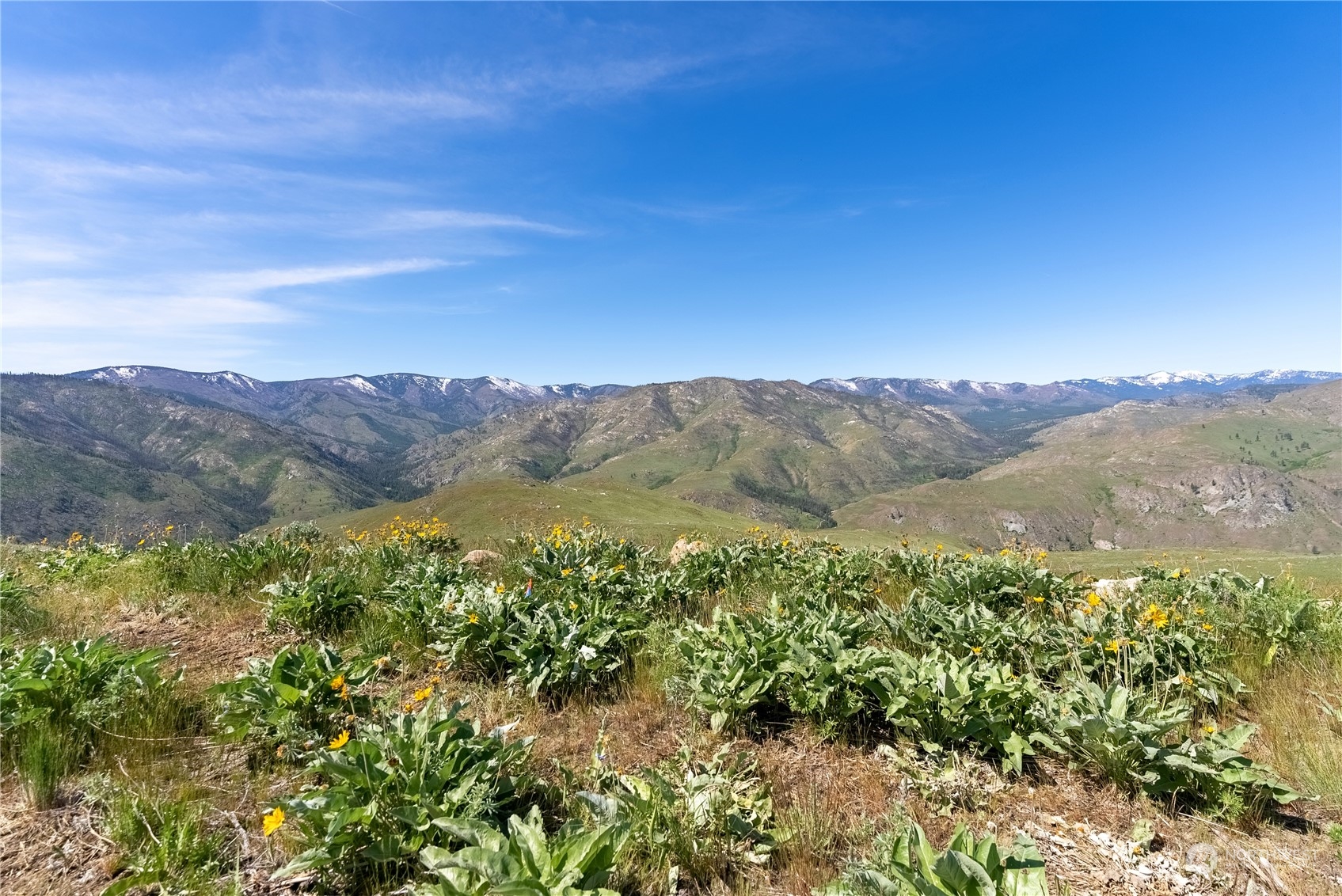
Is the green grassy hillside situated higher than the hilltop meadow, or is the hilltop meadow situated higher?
the hilltop meadow

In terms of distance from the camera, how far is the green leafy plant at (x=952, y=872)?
96.4 inches

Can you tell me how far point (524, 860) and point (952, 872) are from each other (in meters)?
1.84

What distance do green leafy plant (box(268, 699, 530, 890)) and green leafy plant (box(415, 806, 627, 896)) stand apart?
161mm

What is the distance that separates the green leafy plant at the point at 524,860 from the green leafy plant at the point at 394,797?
16cm

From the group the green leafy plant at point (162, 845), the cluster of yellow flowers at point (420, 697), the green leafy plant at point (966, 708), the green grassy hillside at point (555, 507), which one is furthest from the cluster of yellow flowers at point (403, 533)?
the green grassy hillside at point (555, 507)

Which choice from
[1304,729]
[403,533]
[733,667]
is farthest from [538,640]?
[403,533]

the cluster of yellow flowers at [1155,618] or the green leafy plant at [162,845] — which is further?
the cluster of yellow flowers at [1155,618]

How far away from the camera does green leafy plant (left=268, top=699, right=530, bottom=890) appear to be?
2.80 m

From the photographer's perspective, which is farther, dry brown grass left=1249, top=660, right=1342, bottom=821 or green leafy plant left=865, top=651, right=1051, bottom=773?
green leafy plant left=865, top=651, right=1051, bottom=773

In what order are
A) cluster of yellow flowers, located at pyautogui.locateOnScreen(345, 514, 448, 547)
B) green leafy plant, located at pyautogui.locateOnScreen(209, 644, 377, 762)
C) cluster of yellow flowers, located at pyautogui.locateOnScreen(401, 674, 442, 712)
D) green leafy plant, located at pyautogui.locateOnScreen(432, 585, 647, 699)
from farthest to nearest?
cluster of yellow flowers, located at pyautogui.locateOnScreen(345, 514, 448, 547)
green leafy plant, located at pyautogui.locateOnScreen(432, 585, 647, 699)
green leafy plant, located at pyautogui.locateOnScreen(209, 644, 377, 762)
cluster of yellow flowers, located at pyautogui.locateOnScreen(401, 674, 442, 712)

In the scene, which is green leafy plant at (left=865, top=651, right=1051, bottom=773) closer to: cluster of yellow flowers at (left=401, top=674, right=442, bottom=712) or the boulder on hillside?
cluster of yellow flowers at (left=401, top=674, right=442, bottom=712)

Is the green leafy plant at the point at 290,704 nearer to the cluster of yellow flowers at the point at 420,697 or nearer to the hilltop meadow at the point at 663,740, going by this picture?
the hilltop meadow at the point at 663,740

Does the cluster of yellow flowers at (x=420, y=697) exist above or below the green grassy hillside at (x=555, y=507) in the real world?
above

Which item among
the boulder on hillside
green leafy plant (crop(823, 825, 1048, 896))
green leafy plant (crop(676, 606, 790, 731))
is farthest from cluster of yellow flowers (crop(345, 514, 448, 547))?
green leafy plant (crop(823, 825, 1048, 896))
